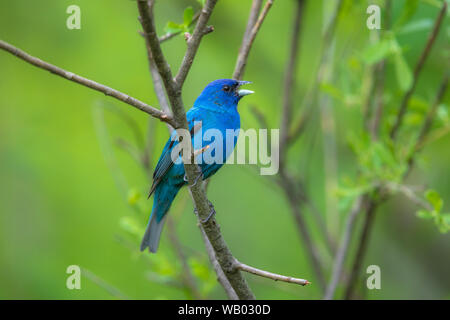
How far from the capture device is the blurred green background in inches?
231

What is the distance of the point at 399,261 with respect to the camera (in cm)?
603

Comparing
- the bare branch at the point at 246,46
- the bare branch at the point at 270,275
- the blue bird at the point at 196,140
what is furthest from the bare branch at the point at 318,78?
the bare branch at the point at 270,275

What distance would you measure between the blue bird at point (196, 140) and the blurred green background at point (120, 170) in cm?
124

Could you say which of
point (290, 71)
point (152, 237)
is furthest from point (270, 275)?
point (290, 71)

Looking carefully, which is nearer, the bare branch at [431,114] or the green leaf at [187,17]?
the green leaf at [187,17]

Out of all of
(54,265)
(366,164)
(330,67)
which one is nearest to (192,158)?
(366,164)

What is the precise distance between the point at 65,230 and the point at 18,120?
4.96 ft

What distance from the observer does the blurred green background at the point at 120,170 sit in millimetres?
5871

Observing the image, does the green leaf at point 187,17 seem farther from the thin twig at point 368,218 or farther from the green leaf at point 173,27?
the thin twig at point 368,218

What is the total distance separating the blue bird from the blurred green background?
48.7 inches

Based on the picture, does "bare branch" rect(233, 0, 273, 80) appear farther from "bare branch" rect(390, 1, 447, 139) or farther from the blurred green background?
the blurred green background

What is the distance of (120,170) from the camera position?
21.6 feet

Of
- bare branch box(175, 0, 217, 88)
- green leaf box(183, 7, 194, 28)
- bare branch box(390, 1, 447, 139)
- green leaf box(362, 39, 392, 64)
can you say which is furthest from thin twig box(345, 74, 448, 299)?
bare branch box(175, 0, 217, 88)

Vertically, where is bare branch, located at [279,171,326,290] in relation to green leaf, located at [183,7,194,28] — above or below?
below
